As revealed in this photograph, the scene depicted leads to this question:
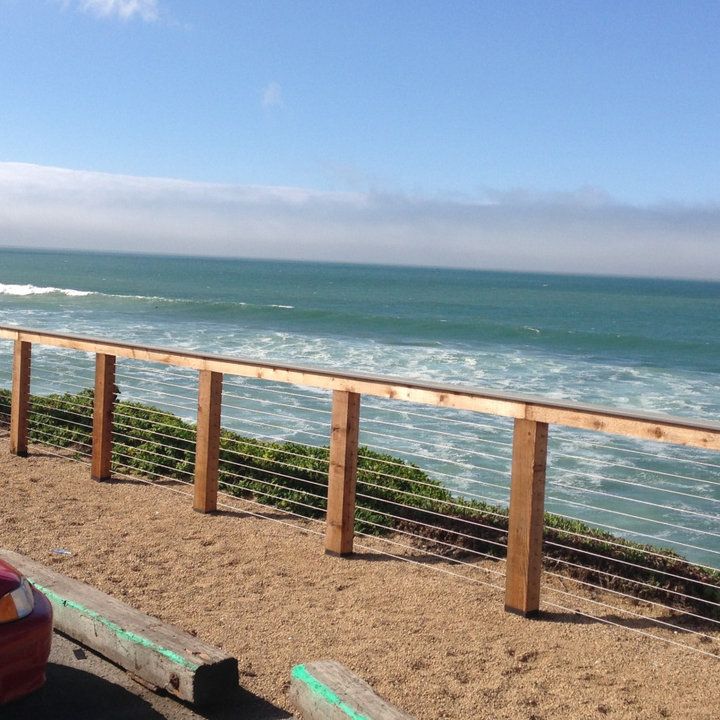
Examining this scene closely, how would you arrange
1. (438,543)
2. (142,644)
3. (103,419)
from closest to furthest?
(142,644), (438,543), (103,419)

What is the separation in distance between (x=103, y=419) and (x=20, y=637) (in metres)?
4.29

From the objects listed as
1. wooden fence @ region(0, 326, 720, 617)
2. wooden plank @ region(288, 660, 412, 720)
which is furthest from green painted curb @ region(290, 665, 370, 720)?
wooden fence @ region(0, 326, 720, 617)

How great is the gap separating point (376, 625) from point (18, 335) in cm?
448

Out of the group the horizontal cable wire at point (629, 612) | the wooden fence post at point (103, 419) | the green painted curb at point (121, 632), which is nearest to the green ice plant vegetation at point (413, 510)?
the horizontal cable wire at point (629, 612)

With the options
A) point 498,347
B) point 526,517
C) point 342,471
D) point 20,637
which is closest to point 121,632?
point 20,637

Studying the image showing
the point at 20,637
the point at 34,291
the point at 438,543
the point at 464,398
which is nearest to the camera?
the point at 20,637

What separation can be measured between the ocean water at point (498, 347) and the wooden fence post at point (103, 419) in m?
2.47

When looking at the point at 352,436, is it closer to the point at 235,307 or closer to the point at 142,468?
the point at 142,468

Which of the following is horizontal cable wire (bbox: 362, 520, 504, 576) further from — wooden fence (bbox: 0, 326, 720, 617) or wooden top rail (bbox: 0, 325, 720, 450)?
wooden top rail (bbox: 0, 325, 720, 450)

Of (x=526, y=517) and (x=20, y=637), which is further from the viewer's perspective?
(x=526, y=517)

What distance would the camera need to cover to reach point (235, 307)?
54625 mm

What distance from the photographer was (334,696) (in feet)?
10.4

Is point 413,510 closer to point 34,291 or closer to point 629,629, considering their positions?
point 629,629

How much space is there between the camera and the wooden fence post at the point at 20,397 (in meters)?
7.51
